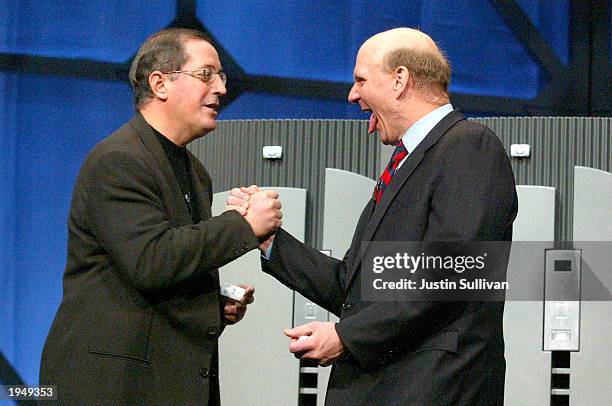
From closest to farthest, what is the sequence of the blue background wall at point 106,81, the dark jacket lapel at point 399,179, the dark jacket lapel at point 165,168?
1. the dark jacket lapel at point 399,179
2. the dark jacket lapel at point 165,168
3. the blue background wall at point 106,81

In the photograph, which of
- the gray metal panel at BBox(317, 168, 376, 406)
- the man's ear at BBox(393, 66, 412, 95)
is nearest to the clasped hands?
the man's ear at BBox(393, 66, 412, 95)

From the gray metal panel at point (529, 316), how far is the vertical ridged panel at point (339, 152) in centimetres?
6

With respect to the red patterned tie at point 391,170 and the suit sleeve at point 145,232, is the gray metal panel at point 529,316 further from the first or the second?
the suit sleeve at point 145,232

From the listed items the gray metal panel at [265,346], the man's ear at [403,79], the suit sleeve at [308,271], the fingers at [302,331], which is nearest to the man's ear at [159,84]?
the suit sleeve at [308,271]

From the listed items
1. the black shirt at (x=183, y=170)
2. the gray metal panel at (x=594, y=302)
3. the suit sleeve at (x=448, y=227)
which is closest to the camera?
the suit sleeve at (x=448, y=227)

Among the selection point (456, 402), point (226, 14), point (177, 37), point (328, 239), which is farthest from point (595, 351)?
point (226, 14)

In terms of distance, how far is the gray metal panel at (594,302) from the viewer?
3.64 m

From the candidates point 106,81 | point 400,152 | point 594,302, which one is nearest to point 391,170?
point 400,152

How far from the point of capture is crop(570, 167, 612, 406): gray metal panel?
3639 mm

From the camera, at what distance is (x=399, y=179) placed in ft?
7.20

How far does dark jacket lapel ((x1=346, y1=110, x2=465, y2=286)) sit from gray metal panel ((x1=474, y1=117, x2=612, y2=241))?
5.23 feet

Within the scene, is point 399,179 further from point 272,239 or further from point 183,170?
point 183,170

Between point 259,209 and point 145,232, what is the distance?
0.31 meters
